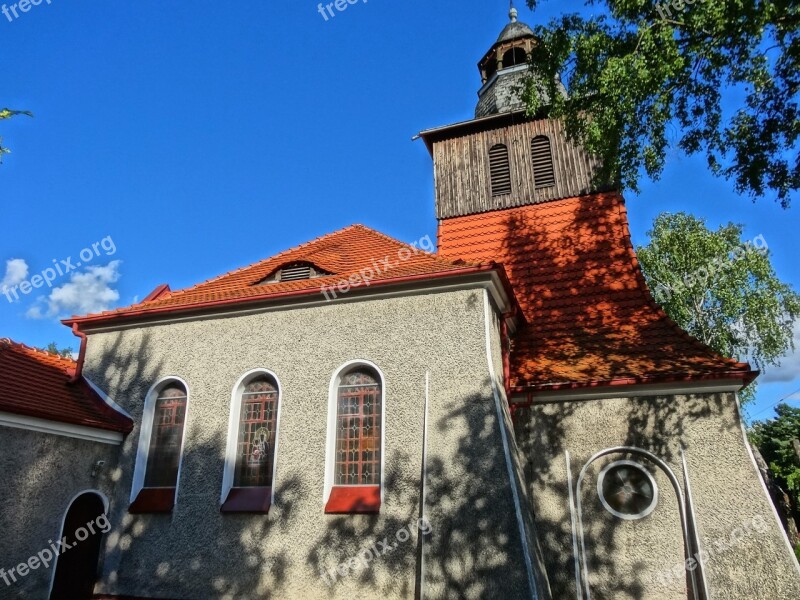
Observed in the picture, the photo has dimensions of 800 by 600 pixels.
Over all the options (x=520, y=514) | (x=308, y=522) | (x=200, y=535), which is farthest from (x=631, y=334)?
(x=200, y=535)

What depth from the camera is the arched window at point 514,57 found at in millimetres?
14211

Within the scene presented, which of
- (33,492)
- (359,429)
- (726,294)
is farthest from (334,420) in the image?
(726,294)

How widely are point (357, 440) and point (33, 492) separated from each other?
177 inches

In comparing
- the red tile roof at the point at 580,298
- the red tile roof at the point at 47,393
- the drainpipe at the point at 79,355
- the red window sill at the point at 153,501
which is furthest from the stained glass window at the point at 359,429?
the drainpipe at the point at 79,355

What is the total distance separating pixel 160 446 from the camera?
336 inches

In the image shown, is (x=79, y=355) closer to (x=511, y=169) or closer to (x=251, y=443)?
(x=251, y=443)

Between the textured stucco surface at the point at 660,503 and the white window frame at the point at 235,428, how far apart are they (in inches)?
146

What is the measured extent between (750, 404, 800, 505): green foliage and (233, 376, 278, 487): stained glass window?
20429 millimetres

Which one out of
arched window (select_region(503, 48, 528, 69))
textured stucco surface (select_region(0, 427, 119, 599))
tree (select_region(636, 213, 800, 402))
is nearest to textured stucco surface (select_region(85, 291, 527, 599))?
textured stucco surface (select_region(0, 427, 119, 599))

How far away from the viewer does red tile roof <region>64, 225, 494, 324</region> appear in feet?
26.8

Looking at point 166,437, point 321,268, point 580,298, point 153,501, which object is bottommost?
point 153,501

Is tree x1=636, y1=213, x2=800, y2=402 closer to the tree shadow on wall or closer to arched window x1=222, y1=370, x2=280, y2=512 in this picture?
the tree shadow on wall

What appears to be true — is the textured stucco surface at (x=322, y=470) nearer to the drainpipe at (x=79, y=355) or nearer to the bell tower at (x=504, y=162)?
the drainpipe at (x=79, y=355)

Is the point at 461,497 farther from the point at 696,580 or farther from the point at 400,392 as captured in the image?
the point at 696,580
